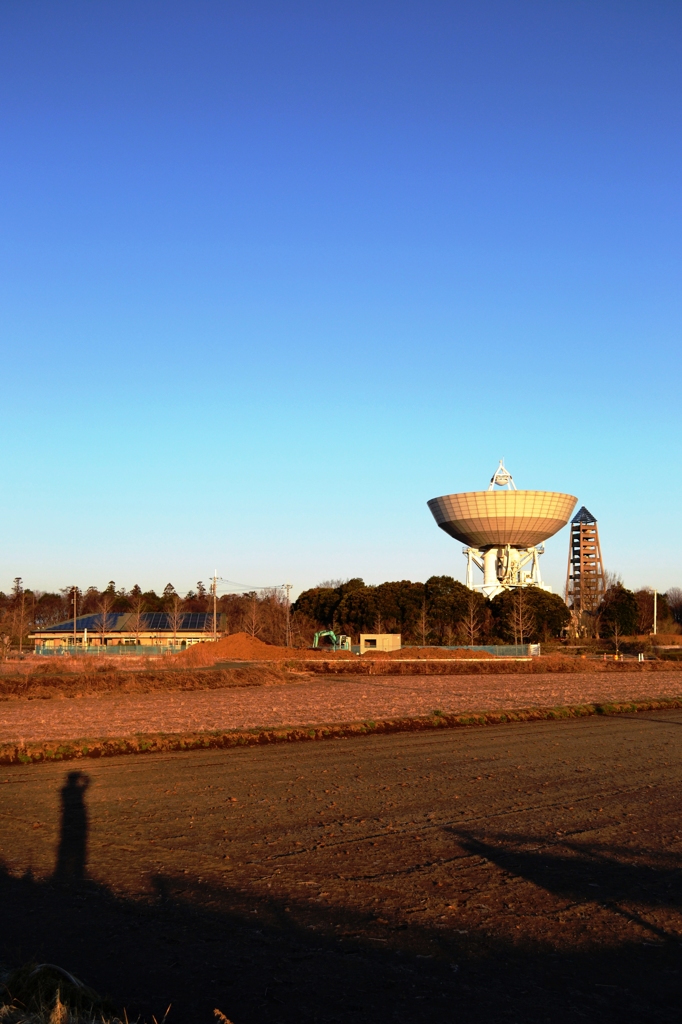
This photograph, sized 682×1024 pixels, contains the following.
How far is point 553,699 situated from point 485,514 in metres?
46.5

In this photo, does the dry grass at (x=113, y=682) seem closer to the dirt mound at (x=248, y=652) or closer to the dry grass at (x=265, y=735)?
the dry grass at (x=265, y=735)

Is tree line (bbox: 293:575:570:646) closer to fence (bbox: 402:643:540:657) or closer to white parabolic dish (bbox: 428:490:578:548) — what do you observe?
white parabolic dish (bbox: 428:490:578:548)

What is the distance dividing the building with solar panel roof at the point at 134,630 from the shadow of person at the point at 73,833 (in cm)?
6339

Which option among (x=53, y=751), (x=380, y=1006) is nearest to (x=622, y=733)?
(x=53, y=751)

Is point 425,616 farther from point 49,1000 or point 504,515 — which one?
point 49,1000

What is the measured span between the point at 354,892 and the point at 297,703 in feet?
61.8

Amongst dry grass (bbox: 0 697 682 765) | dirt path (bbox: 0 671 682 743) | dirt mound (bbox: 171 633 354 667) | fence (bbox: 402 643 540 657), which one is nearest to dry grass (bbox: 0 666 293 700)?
dirt path (bbox: 0 671 682 743)

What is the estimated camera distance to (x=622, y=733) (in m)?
20.4

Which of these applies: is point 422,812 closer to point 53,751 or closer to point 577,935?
point 577,935

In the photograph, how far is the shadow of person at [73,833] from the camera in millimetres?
8406

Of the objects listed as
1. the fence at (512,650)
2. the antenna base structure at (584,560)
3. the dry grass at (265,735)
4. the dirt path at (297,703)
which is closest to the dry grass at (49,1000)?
the dry grass at (265,735)

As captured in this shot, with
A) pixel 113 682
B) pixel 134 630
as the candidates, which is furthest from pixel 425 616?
pixel 113 682

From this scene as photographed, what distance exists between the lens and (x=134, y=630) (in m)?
80.5

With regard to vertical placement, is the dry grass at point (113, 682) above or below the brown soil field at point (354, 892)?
below
